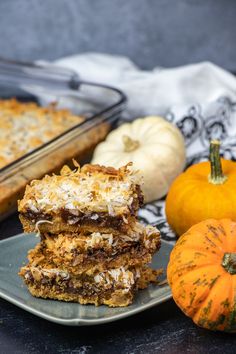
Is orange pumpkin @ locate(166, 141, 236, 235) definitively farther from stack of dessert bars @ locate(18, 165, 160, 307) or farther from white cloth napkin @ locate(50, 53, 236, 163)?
white cloth napkin @ locate(50, 53, 236, 163)

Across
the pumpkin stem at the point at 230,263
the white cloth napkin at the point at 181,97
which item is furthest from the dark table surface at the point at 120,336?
the white cloth napkin at the point at 181,97

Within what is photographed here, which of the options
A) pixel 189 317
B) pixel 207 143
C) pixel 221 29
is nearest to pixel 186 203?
pixel 189 317

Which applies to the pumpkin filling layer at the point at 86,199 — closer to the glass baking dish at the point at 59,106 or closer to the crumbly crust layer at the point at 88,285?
the crumbly crust layer at the point at 88,285

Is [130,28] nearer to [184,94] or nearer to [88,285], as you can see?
[184,94]

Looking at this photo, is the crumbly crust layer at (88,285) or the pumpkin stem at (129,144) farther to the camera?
the pumpkin stem at (129,144)

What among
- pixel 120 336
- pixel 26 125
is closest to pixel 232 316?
pixel 120 336

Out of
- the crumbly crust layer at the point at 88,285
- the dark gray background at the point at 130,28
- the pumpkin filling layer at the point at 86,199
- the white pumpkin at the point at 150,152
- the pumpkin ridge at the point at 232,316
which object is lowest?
the dark gray background at the point at 130,28
